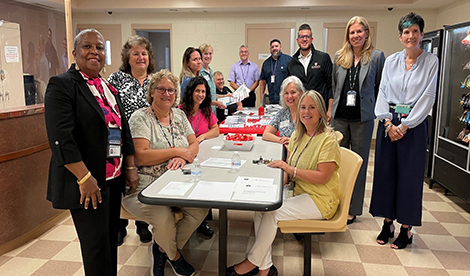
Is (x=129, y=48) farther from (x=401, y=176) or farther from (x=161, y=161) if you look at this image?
(x=401, y=176)

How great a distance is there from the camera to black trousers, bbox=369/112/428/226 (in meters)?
2.69

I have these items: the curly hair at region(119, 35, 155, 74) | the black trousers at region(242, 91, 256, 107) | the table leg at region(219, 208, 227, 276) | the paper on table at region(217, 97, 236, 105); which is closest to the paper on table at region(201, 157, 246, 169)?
the table leg at region(219, 208, 227, 276)

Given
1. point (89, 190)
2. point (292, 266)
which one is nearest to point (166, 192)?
point (89, 190)

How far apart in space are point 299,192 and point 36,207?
227 centimetres

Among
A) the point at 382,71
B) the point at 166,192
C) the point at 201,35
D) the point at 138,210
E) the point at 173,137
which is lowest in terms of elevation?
the point at 138,210

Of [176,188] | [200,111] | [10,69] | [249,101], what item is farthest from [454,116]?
[10,69]

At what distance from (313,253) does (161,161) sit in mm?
1400

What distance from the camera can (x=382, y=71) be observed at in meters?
2.99

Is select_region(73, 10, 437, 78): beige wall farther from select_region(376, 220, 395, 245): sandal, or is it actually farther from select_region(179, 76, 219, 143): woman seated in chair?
select_region(376, 220, 395, 245): sandal

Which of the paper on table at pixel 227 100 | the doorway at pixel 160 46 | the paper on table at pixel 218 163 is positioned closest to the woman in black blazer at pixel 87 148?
the paper on table at pixel 218 163

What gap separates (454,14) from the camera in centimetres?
579

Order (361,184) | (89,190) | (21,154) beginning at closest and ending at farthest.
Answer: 1. (89,190)
2. (21,154)
3. (361,184)

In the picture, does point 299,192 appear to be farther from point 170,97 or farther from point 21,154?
point 21,154

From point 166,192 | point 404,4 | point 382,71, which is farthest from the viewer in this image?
point 404,4
